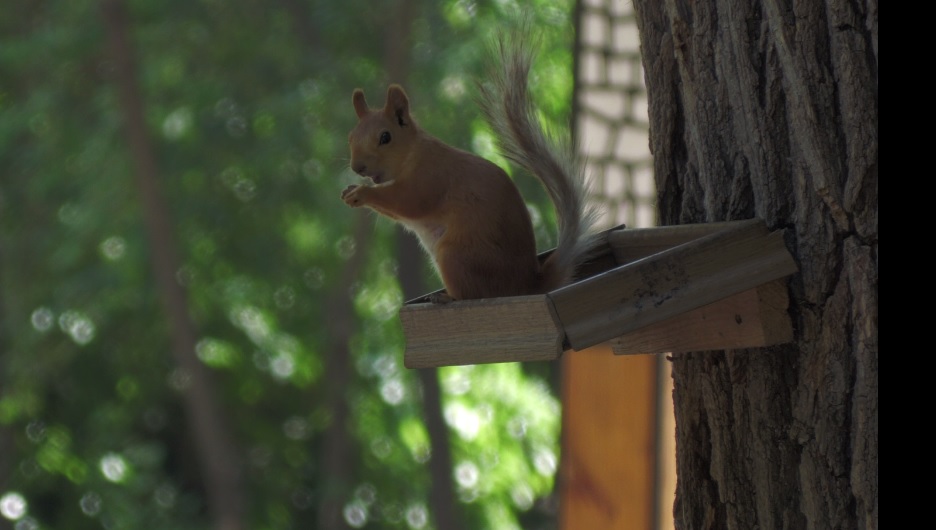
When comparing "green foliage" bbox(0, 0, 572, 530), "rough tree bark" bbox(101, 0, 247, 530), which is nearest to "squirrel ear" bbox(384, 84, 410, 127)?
"green foliage" bbox(0, 0, 572, 530)

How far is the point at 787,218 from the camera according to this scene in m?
1.15

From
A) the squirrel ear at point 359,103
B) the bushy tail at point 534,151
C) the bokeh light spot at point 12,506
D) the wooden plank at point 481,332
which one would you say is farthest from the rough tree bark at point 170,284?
the wooden plank at point 481,332

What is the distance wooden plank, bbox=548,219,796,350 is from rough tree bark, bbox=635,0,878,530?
38 millimetres

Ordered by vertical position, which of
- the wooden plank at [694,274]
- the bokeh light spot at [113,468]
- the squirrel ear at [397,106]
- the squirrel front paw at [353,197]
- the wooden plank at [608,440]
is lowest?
the bokeh light spot at [113,468]

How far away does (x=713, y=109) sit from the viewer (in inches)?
47.7

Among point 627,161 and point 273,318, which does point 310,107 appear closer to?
point 273,318

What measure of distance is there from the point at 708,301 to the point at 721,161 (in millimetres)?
168

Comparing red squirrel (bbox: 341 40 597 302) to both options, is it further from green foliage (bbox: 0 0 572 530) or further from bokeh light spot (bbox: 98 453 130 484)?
bokeh light spot (bbox: 98 453 130 484)

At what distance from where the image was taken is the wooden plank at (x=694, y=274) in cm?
108

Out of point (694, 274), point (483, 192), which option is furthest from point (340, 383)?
point (694, 274)

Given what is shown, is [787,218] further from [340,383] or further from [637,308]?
[340,383]

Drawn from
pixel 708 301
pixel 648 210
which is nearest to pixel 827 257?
pixel 708 301

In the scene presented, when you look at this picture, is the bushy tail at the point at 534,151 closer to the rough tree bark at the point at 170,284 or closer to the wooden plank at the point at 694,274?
the wooden plank at the point at 694,274

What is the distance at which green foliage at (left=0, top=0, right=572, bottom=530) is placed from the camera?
15.7ft
